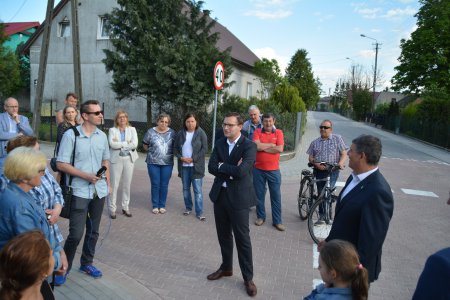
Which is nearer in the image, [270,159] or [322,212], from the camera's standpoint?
[322,212]

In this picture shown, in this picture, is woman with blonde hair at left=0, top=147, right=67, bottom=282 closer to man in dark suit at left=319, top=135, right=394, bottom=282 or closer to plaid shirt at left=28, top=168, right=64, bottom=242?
plaid shirt at left=28, top=168, right=64, bottom=242

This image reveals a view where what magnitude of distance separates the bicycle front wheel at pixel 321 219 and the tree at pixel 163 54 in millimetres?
7662

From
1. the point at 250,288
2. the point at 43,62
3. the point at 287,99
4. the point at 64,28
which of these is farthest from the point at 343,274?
the point at 64,28

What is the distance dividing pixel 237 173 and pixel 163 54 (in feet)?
29.9

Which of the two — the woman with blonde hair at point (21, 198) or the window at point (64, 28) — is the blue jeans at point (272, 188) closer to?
the woman with blonde hair at point (21, 198)

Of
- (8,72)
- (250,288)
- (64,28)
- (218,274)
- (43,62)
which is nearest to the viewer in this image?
(250,288)

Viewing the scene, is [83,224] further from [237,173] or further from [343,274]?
[343,274]

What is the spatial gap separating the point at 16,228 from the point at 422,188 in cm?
1052

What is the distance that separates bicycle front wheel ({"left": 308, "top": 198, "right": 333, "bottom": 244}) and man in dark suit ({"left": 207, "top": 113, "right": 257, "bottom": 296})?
1.93 m

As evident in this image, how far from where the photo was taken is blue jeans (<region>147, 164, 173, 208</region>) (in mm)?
6746

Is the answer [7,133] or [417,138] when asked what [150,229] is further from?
[417,138]

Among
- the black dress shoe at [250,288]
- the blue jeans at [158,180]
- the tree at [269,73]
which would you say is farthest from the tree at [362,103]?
the black dress shoe at [250,288]

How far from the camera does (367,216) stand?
259cm

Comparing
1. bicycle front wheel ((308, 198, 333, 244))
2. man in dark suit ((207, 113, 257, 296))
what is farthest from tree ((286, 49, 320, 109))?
man in dark suit ((207, 113, 257, 296))
